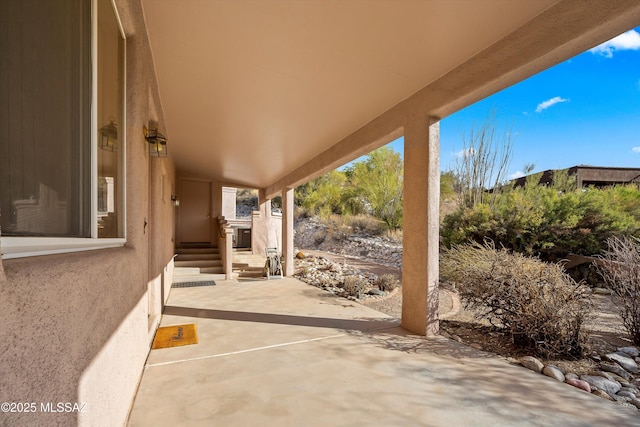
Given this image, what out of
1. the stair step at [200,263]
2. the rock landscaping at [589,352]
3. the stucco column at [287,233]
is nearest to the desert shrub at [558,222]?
the rock landscaping at [589,352]

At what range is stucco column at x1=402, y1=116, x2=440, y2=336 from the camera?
12.2 feet

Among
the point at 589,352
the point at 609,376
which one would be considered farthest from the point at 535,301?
the point at 609,376

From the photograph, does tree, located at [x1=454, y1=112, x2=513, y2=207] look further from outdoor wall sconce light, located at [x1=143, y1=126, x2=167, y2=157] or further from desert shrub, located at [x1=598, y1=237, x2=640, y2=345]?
outdoor wall sconce light, located at [x1=143, y1=126, x2=167, y2=157]

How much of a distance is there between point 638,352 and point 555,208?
668 cm

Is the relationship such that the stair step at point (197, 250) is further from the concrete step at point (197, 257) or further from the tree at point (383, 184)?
the tree at point (383, 184)

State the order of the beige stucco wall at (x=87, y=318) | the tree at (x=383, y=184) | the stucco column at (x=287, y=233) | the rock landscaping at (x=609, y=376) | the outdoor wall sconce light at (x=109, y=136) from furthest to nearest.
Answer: the tree at (x=383, y=184) < the stucco column at (x=287, y=233) < the rock landscaping at (x=609, y=376) < the outdoor wall sconce light at (x=109, y=136) < the beige stucco wall at (x=87, y=318)

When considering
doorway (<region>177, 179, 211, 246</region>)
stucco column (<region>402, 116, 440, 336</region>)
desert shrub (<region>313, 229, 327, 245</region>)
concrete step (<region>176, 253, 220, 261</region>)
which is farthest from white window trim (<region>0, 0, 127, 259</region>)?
desert shrub (<region>313, 229, 327, 245</region>)

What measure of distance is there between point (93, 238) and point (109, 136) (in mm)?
765

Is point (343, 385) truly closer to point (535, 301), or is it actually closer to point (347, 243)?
point (535, 301)

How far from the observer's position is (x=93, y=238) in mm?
1604

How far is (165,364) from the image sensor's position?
2938mm

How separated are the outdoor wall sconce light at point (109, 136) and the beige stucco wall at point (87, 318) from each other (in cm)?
23

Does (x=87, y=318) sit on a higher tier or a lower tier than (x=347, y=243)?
higher

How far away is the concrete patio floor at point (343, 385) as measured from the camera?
2.14m
